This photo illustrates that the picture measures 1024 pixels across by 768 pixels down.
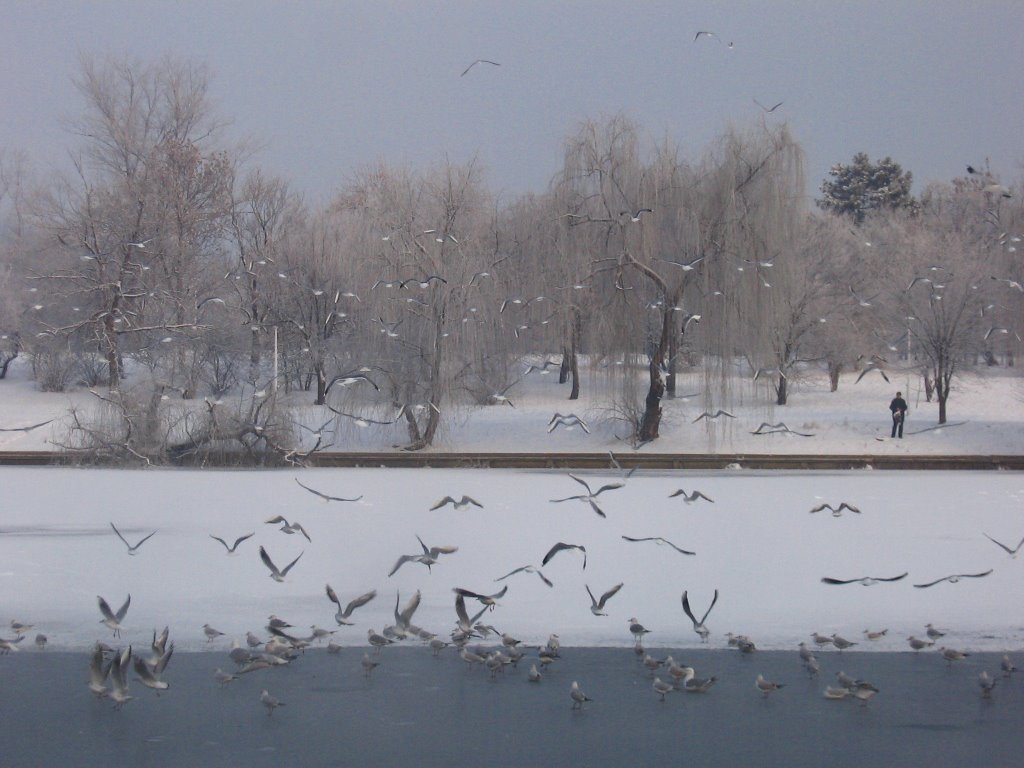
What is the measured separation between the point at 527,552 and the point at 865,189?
164 ft

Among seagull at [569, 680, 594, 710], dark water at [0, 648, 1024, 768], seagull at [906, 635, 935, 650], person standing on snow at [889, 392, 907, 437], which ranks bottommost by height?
dark water at [0, 648, 1024, 768]

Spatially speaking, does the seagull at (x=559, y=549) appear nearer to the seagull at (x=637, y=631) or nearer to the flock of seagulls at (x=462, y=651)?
the flock of seagulls at (x=462, y=651)

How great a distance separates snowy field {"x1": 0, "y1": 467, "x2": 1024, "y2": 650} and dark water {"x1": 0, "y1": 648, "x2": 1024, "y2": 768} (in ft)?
2.05

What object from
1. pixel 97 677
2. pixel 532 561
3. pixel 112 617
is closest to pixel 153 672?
pixel 97 677

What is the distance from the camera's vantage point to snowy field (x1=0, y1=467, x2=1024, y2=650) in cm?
795

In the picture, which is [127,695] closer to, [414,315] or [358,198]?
[414,315]

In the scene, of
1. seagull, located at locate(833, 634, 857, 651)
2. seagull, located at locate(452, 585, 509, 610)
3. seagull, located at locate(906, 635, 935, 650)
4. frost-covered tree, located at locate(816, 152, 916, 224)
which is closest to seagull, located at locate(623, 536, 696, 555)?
seagull, located at locate(452, 585, 509, 610)

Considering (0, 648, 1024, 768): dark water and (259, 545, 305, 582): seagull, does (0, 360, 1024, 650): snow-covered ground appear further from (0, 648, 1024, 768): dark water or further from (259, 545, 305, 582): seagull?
(0, 648, 1024, 768): dark water

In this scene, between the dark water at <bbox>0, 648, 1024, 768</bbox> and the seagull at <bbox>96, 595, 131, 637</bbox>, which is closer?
the dark water at <bbox>0, 648, 1024, 768</bbox>

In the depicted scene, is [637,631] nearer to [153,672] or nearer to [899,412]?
[153,672]

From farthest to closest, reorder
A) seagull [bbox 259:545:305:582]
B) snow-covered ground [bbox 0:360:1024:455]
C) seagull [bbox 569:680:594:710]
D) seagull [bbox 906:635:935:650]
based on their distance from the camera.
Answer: snow-covered ground [bbox 0:360:1024:455] → seagull [bbox 259:545:305:582] → seagull [bbox 906:635:935:650] → seagull [bbox 569:680:594:710]

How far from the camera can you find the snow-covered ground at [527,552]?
26.3ft

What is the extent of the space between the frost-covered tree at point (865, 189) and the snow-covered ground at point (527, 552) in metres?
39.2

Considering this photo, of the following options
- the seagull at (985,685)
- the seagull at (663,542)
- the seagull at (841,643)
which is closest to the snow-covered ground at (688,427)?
the seagull at (663,542)
